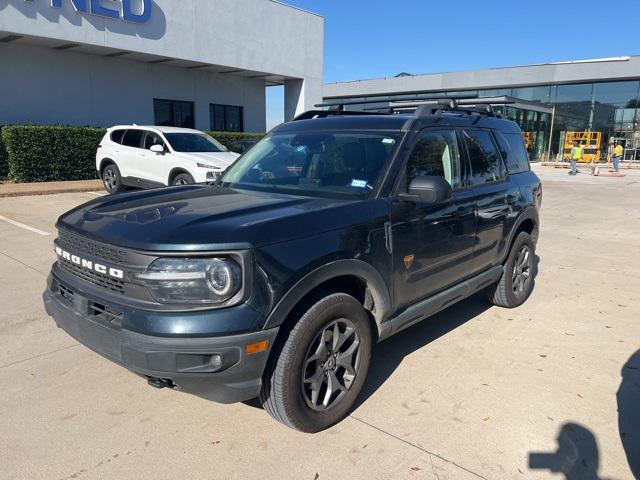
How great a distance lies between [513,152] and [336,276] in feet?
10.4

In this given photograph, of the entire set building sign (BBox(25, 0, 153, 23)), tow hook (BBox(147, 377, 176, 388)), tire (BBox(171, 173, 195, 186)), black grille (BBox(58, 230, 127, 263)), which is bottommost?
tow hook (BBox(147, 377, 176, 388))

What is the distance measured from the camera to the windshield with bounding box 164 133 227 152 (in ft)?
37.1

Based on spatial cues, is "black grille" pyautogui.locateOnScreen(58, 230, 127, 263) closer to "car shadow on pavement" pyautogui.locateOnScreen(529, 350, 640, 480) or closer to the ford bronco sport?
the ford bronco sport

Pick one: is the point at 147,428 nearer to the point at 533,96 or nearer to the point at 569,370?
the point at 569,370

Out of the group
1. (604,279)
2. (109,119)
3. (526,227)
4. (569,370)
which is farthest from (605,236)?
(109,119)

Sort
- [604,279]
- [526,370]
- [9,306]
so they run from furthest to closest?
[604,279], [9,306], [526,370]

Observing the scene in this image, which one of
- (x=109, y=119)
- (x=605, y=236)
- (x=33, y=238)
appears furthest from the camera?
(x=109, y=119)

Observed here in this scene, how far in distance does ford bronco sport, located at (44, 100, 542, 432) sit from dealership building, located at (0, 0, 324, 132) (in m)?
13.3

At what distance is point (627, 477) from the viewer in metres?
2.66

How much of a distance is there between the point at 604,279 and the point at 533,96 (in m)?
31.9

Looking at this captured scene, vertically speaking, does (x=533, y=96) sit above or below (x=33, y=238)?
above

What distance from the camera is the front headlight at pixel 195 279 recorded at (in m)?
2.48

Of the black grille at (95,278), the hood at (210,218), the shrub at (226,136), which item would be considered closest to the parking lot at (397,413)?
the black grille at (95,278)

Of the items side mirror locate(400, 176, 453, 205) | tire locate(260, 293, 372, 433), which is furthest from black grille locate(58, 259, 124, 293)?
side mirror locate(400, 176, 453, 205)
